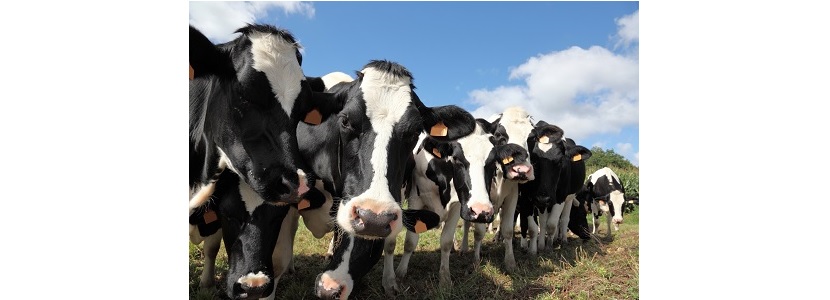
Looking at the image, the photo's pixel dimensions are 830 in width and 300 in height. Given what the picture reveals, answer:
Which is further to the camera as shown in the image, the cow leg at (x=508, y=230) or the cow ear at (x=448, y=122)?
the cow leg at (x=508, y=230)

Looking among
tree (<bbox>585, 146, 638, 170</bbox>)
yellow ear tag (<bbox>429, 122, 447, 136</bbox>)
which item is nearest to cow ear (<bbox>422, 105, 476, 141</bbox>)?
yellow ear tag (<bbox>429, 122, 447, 136</bbox>)

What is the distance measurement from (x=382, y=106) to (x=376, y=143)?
0.34 m

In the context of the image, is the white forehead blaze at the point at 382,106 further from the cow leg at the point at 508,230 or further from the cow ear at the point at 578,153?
the cow ear at the point at 578,153

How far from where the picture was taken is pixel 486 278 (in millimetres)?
5703

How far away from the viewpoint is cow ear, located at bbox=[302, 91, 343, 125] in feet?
11.3

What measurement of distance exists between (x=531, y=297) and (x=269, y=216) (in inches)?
113

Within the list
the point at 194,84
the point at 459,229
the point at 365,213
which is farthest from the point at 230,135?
the point at 459,229

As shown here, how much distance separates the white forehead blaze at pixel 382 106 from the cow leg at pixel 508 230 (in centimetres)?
359

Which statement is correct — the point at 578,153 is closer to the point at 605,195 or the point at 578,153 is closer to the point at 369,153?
the point at 605,195

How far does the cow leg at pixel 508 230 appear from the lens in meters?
6.39

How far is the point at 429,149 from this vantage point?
5.54m

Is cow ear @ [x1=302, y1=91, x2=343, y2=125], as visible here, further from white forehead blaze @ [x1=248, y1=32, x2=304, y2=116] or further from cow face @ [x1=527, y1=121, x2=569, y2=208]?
cow face @ [x1=527, y1=121, x2=569, y2=208]

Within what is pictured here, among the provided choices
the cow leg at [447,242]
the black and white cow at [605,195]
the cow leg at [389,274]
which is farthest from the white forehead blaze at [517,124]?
the black and white cow at [605,195]

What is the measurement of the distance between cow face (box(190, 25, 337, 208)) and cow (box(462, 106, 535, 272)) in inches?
119
